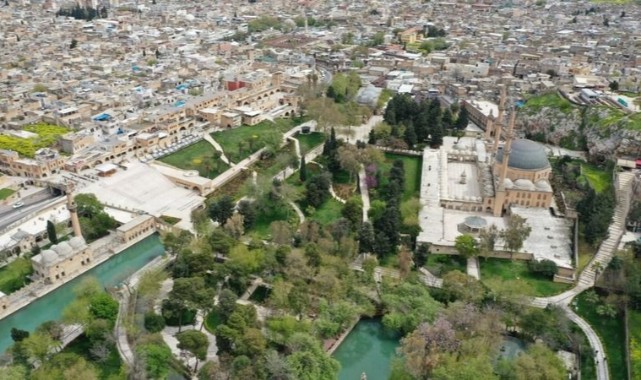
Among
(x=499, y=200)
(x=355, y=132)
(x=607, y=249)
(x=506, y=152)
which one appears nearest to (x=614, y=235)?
(x=607, y=249)

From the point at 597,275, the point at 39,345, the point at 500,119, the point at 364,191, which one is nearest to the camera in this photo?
the point at 39,345

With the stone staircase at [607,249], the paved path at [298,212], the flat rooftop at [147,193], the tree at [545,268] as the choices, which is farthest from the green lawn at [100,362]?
the tree at [545,268]

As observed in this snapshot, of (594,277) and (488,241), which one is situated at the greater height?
(488,241)

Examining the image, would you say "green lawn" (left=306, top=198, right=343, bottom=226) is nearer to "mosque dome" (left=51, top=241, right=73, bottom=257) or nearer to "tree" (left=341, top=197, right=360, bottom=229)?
"tree" (left=341, top=197, right=360, bottom=229)

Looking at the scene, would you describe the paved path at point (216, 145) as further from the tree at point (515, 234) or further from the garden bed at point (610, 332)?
the garden bed at point (610, 332)

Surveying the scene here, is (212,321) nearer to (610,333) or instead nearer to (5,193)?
(610,333)

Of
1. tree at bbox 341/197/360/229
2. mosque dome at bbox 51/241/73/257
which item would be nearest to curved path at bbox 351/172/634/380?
tree at bbox 341/197/360/229

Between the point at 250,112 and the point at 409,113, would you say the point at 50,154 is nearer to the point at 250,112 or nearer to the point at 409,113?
the point at 250,112
